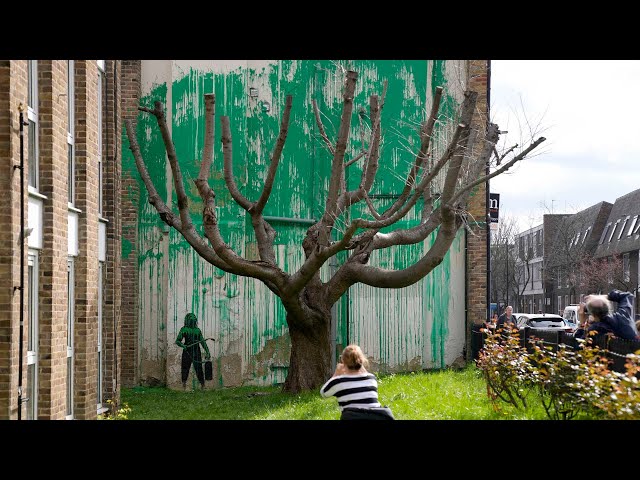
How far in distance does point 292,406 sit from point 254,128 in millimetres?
7446

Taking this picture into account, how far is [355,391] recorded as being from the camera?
856 cm

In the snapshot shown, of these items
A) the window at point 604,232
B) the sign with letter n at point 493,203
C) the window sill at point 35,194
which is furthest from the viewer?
the window at point 604,232

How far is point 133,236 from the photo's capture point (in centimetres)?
2030

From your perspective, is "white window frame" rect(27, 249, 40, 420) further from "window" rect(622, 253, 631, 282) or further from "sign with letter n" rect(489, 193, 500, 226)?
"window" rect(622, 253, 631, 282)

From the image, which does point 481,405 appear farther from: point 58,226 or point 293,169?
point 293,169

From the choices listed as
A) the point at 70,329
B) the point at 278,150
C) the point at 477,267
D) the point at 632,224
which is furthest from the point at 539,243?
the point at 70,329

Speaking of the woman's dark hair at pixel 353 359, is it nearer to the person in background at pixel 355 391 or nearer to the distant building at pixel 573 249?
the person in background at pixel 355 391

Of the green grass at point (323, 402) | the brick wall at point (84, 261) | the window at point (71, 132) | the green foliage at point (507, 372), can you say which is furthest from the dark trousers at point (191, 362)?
the green foliage at point (507, 372)

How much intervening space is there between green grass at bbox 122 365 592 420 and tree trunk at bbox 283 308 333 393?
0.30 m

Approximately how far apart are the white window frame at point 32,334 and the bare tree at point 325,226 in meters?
3.79

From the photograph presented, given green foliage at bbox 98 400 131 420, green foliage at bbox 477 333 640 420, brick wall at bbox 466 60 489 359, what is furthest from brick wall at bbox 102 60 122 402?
brick wall at bbox 466 60 489 359

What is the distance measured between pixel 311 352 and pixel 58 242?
5773 millimetres

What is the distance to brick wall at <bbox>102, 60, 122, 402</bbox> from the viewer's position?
1576 centimetres

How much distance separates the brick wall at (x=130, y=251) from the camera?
66.2 feet
